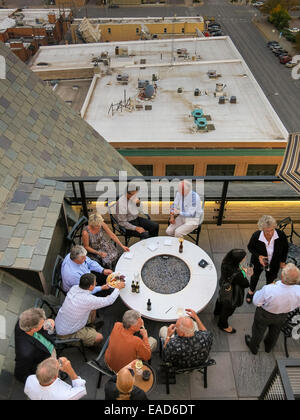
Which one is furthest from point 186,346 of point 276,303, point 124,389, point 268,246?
point 268,246

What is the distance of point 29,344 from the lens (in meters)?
3.52

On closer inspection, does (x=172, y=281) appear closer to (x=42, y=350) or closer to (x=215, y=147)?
(x=42, y=350)

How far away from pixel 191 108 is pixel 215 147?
3.67 metres

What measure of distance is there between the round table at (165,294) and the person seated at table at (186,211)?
13.8 inches

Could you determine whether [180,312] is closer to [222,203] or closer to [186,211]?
[186,211]

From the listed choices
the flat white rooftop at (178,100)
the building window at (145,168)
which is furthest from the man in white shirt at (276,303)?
the building window at (145,168)

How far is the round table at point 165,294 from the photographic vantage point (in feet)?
14.4

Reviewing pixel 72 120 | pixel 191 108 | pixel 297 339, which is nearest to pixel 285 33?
pixel 191 108

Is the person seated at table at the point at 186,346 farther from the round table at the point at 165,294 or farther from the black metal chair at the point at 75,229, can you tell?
the black metal chair at the point at 75,229

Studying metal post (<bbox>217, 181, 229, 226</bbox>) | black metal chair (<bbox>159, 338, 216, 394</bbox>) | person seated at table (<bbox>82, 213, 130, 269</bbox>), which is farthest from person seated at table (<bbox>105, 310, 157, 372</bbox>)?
metal post (<bbox>217, 181, 229, 226</bbox>)

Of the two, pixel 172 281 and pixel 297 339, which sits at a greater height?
pixel 172 281

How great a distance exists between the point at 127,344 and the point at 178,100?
1748 centimetres

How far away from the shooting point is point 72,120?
809cm

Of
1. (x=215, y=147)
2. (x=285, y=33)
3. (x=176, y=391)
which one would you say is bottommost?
(x=285, y=33)
